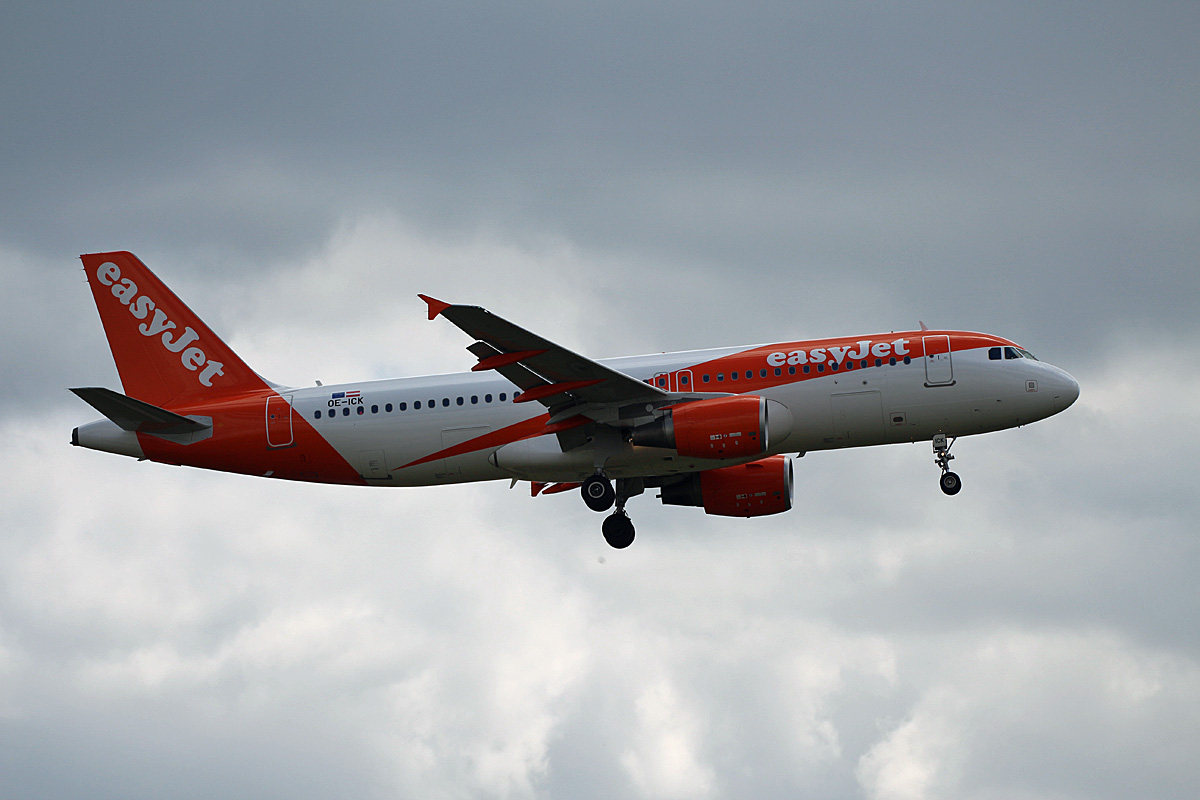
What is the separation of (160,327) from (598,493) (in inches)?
717

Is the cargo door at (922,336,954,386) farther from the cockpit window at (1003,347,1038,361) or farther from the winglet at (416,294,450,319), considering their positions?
the winglet at (416,294,450,319)

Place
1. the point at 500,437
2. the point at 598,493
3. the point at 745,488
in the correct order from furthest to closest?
1. the point at 745,488
2. the point at 500,437
3. the point at 598,493

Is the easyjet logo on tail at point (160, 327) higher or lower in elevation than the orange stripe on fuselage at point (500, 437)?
higher

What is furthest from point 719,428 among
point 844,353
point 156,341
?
point 156,341

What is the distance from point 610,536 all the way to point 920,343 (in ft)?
41.6

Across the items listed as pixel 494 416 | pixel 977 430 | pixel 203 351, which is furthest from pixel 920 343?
pixel 203 351

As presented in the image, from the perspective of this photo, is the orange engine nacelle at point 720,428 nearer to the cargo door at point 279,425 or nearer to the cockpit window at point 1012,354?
the cockpit window at point 1012,354

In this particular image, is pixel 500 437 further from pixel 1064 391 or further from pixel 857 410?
pixel 1064 391

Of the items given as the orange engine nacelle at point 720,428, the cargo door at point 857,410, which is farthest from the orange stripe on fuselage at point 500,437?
the cargo door at point 857,410

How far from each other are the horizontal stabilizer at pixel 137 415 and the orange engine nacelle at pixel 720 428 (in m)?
17.0

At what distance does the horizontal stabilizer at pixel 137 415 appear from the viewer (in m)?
44.4

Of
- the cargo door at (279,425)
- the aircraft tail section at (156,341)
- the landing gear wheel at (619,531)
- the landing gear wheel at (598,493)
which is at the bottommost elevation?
the landing gear wheel at (619,531)

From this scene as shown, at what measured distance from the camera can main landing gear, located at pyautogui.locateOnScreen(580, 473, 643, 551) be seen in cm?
4491

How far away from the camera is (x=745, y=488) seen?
49219mm
